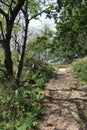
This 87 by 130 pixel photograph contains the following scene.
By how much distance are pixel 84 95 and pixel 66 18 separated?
12.3 ft

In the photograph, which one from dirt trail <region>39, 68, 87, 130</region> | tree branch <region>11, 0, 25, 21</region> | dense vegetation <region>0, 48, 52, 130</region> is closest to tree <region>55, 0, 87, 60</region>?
tree branch <region>11, 0, 25, 21</region>

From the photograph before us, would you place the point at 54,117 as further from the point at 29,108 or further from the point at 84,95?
the point at 84,95

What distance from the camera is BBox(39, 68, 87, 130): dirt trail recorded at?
7731 millimetres

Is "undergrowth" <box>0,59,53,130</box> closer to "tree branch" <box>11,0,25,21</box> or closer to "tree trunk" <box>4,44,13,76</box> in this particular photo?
"tree trunk" <box>4,44,13,76</box>

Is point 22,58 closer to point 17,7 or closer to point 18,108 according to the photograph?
point 17,7

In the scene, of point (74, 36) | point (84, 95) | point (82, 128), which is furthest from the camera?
A: point (74, 36)

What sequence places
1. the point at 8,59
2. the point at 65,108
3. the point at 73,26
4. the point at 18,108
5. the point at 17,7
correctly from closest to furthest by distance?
the point at 18,108, the point at 65,108, the point at 17,7, the point at 8,59, the point at 73,26

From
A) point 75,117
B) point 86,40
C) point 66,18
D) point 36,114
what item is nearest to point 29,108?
point 36,114

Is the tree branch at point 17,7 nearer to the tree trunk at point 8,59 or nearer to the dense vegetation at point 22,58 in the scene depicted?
the dense vegetation at point 22,58

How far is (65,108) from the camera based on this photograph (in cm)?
905

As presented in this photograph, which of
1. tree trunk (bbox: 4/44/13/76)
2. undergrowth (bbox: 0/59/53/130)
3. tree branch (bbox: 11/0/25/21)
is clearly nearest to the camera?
undergrowth (bbox: 0/59/53/130)

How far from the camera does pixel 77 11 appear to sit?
37.3 ft

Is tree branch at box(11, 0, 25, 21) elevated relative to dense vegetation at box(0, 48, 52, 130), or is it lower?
elevated

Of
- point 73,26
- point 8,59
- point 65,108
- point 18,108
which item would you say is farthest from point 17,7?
point 65,108
